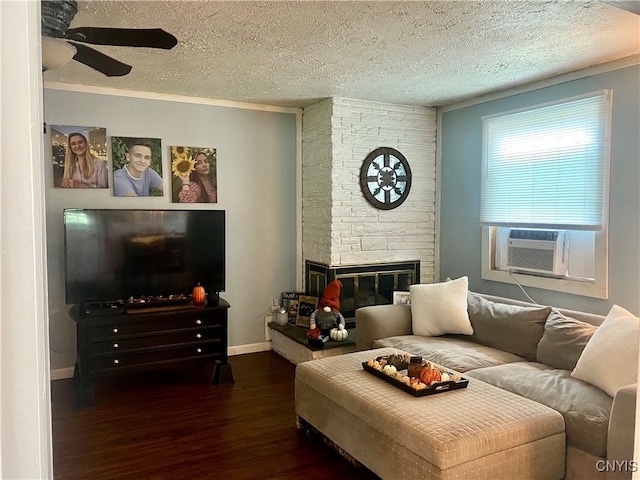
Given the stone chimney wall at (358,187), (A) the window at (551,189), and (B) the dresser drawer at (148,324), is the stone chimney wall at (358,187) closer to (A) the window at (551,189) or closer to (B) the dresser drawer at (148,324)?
(A) the window at (551,189)

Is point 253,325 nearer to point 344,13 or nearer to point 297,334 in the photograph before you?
point 297,334

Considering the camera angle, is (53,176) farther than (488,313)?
Yes

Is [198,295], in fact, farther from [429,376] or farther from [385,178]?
[429,376]

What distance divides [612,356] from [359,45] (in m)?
2.23

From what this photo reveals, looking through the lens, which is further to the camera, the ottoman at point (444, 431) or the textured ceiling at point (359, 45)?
the textured ceiling at point (359, 45)

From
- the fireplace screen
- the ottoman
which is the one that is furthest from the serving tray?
the fireplace screen

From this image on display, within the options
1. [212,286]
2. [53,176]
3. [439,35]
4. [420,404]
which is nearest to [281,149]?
[212,286]

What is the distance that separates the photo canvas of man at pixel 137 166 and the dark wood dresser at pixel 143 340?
3.48ft

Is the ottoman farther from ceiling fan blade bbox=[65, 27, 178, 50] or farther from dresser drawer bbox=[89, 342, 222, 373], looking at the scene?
ceiling fan blade bbox=[65, 27, 178, 50]

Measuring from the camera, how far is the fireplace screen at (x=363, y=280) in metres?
4.68

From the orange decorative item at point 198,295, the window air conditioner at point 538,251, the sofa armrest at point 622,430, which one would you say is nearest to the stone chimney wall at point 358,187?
the window air conditioner at point 538,251

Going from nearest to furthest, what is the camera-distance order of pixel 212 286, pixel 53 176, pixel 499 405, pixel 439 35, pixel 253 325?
pixel 499 405, pixel 439 35, pixel 53 176, pixel 212 286, pixel 253 325

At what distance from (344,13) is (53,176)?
109 inches

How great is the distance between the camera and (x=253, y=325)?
16.2 feet
